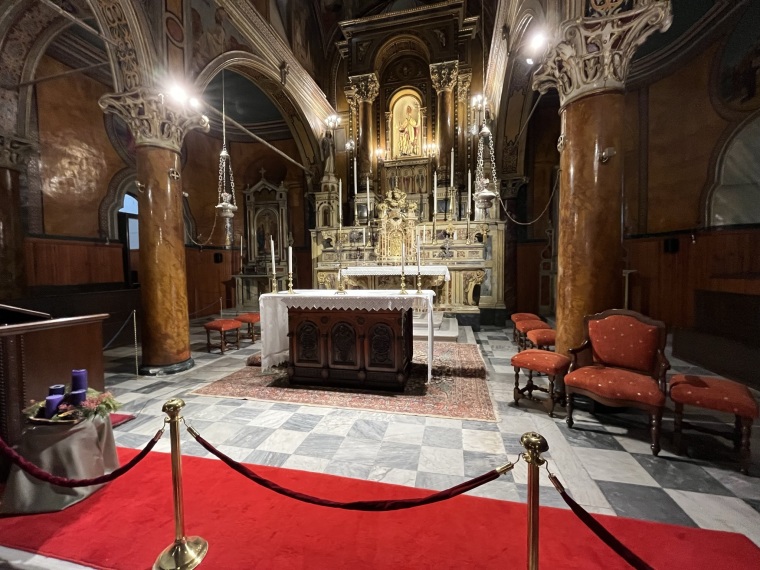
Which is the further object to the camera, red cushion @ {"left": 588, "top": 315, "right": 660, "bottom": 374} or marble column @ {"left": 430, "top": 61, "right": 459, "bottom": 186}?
marble column @ {"left": 430, "top": 61, "right": 459, "bottom": 186}

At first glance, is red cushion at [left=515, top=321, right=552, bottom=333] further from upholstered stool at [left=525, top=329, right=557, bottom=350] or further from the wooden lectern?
the wooden lectern

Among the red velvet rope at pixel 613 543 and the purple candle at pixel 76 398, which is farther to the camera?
the purple candle at pixel 76 398

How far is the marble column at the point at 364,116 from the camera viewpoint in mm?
11094

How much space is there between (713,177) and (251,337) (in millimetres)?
10748

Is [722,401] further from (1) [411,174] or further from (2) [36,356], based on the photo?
(1) [411,174]

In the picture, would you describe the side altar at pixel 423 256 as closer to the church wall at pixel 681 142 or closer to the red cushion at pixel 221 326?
the red cushion at pixel 221 326

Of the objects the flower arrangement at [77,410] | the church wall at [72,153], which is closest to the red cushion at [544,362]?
the flower arrangement at [77,410]

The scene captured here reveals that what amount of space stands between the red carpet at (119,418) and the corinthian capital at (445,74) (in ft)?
37.4

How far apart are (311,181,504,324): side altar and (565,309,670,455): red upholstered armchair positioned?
14.5 ft

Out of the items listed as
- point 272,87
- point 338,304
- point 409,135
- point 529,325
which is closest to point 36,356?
point 338,304

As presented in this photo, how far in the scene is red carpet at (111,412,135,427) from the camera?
12.1 ft

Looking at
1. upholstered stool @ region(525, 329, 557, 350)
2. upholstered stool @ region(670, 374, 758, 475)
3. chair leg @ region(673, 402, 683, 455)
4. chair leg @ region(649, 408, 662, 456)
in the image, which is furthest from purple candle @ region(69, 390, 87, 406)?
upholstered stool @ region(525, 329, 557, 350)

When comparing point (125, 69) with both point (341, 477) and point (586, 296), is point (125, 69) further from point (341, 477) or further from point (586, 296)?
point (586, 296)

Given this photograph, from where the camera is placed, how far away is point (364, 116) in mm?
11172
